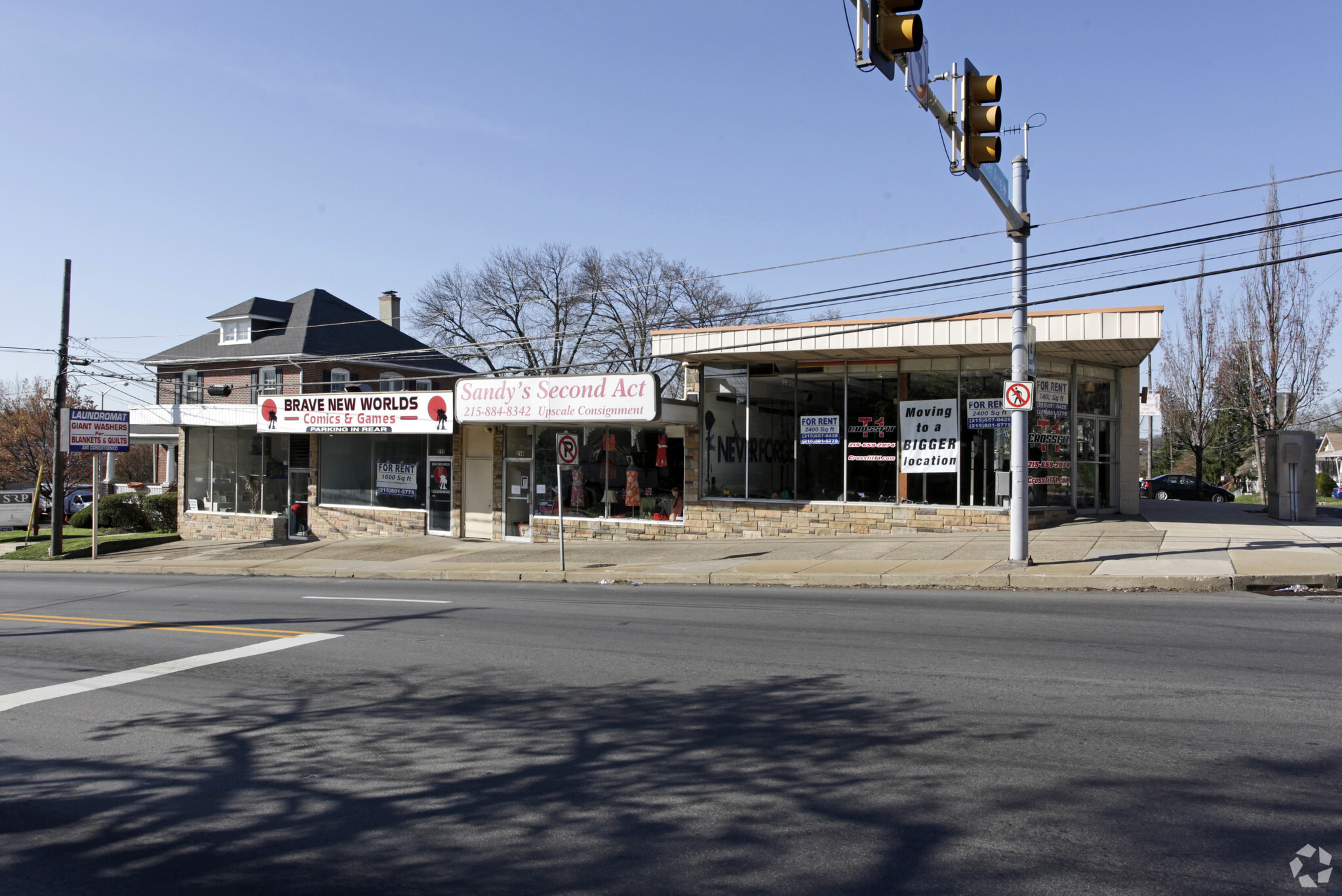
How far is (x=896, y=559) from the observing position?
15.9 meters

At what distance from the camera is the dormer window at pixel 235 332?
46.8 meters

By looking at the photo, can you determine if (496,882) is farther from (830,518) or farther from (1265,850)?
(830,518)

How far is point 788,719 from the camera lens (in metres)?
6.46

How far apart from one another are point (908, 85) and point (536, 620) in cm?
713

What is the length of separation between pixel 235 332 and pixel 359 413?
83.9ft

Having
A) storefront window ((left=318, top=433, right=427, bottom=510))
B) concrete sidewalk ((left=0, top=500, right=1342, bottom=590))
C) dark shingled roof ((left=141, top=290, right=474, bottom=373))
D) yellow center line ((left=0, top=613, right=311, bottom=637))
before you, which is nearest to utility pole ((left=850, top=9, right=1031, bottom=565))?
concrete sidewalk ((left=0, top=500, right=1342, bottom=590))

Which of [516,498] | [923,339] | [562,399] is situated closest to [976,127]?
[923,339]

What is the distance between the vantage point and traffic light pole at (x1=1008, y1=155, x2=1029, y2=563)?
1347cm

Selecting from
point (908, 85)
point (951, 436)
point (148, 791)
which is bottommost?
point (148, 791)

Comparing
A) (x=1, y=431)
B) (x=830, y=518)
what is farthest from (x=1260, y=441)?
(x=1, y=431)

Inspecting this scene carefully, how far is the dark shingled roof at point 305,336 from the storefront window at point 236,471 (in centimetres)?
1280

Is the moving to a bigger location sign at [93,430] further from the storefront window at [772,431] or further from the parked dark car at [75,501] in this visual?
the parked dark car at [75,501]

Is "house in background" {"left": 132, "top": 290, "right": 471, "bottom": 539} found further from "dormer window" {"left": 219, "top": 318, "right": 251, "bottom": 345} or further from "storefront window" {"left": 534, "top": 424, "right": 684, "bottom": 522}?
"dormer window" {"left": 219, "top": 318, "right": 251, "bottom": 345}

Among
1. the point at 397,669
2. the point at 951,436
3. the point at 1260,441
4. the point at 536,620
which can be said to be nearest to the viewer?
the point at 397,669
